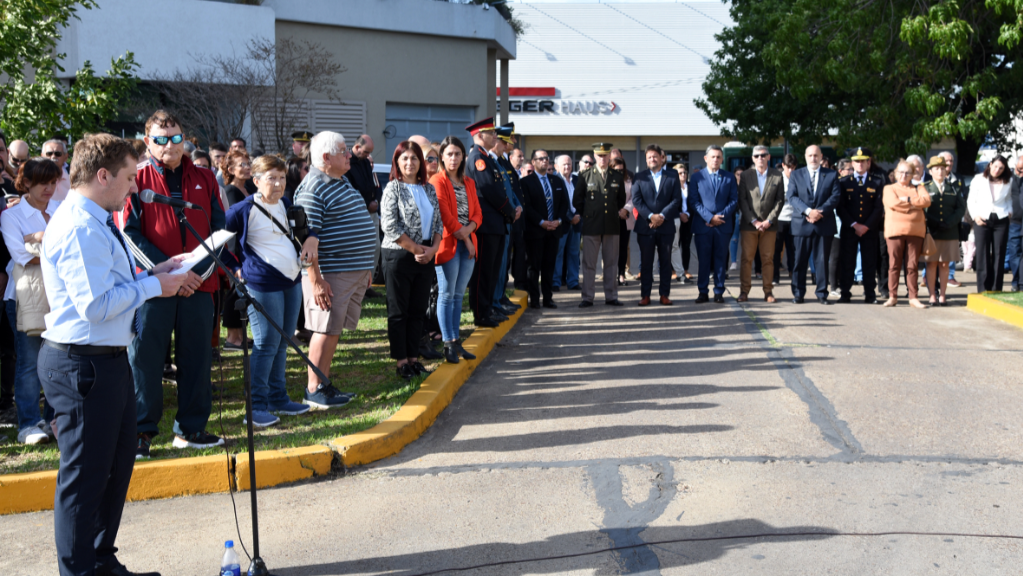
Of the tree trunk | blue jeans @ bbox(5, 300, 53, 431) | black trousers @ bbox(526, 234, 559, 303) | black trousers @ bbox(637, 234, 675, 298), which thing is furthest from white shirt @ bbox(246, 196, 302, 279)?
the tree trunk

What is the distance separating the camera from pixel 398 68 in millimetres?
26828

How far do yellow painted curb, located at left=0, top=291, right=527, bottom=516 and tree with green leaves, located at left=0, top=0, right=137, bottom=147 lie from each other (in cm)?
463

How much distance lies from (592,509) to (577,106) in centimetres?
4796

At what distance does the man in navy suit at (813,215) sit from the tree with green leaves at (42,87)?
8.70 meters

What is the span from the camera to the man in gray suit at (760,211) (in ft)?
40.9

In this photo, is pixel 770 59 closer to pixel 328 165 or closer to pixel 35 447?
pixel 328 165

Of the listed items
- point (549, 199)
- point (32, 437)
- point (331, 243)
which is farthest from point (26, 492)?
point (549, 199)

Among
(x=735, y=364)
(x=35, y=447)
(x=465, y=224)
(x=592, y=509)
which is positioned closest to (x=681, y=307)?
(x=735, y=364)

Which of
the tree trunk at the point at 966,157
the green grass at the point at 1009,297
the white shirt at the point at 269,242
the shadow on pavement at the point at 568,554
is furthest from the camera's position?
the tree trunk at the point at 966,157

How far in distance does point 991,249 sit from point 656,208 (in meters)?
5.29

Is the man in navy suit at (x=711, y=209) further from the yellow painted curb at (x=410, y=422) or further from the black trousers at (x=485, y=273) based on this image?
the yellow painted curb at (x=410, y=422)

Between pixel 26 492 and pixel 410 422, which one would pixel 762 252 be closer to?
pixel 410 422

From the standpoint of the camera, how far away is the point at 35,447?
5.65 metres

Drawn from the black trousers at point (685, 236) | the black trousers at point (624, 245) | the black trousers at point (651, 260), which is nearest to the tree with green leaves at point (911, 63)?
the black trousers at point (685, 236)
